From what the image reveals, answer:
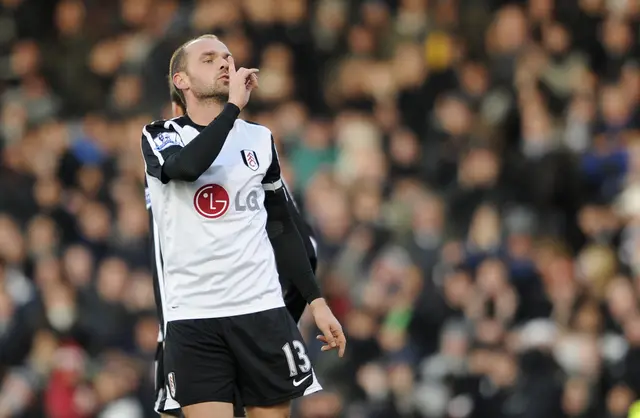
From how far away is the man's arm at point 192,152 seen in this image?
235 inches

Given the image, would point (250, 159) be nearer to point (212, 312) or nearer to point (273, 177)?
point (273, 177)

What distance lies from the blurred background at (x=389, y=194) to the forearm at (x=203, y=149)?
5.71 m

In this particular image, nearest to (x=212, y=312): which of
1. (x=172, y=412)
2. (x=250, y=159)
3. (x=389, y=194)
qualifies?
(x=172, y=412)

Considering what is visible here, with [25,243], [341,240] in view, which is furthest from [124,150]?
[341,240]

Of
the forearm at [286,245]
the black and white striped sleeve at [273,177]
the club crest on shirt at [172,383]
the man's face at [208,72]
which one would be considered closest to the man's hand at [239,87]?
the man's face at [208,72]

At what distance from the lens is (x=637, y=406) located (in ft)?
34.7

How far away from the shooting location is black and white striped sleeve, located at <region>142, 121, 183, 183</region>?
616cm

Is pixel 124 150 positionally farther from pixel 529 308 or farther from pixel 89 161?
pixel 529 308

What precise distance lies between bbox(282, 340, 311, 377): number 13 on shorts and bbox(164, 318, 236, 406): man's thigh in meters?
0.25

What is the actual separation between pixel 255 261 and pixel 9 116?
31.3 feet

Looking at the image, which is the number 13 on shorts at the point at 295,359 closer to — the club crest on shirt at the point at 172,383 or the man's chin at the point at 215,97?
the club crest on shirt at the point at 172,383

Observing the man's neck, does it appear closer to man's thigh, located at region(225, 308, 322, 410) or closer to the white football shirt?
the white football shirt

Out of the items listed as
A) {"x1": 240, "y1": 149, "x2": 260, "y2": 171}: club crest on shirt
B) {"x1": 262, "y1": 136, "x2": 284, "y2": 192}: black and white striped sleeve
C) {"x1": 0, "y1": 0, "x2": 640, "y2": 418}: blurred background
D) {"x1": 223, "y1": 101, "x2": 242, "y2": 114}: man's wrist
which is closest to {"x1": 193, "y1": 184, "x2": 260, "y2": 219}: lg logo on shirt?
{"x1": 240, "y1": 149, "x2": 260, "y2": 171}: club crest on shirt

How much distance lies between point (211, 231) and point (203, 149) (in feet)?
1.54
